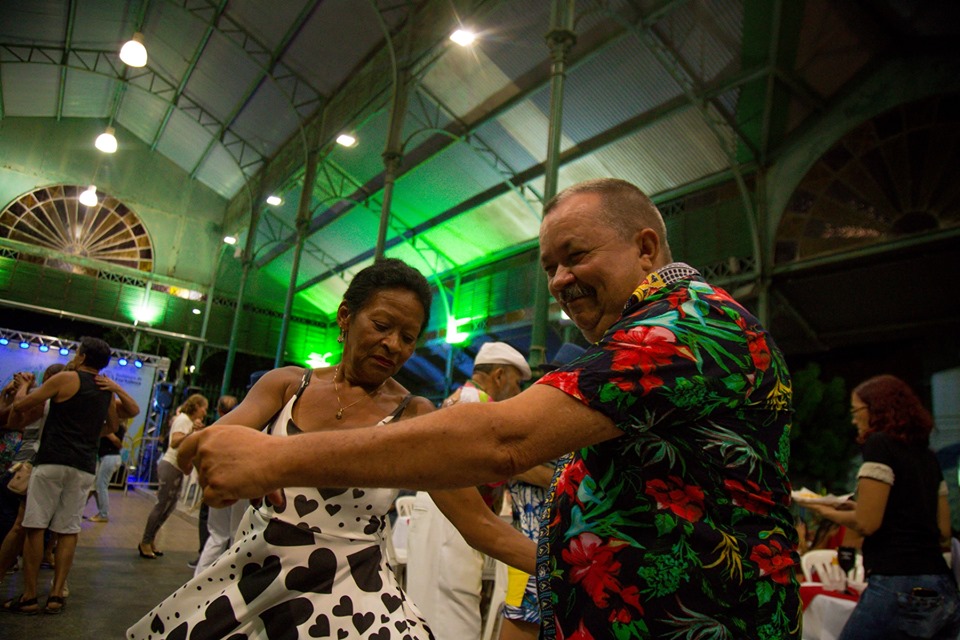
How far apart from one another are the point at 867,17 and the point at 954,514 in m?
7.80

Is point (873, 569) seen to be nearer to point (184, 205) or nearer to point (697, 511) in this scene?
point (697, 511)

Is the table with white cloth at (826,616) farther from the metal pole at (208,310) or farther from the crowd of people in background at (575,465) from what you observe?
the metal pole at (208,310)

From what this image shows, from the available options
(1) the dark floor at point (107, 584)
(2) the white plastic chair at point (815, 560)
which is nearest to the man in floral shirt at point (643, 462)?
(1) the dark floor at point (107, 584)

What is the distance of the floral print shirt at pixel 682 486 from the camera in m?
0.91

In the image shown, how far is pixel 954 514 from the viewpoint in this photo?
9414 mm

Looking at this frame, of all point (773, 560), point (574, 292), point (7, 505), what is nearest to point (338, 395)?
point (574, 292)

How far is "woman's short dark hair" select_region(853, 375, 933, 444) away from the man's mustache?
1.86m

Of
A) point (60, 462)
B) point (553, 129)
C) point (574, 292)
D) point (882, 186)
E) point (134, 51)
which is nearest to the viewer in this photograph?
point (574, 292)

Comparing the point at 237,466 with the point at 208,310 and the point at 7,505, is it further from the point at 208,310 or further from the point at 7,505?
the point at 208,310

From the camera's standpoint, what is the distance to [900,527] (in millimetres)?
2412

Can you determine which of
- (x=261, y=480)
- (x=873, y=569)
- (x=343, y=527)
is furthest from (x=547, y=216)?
(x=873, y=569)

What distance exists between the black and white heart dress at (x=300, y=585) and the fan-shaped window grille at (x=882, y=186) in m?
10.5

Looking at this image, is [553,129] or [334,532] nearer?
[334,532]

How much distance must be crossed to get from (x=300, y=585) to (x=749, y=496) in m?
1.05
